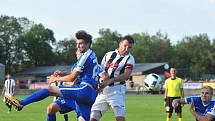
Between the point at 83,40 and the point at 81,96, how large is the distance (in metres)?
1.12

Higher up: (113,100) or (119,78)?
(119,78)

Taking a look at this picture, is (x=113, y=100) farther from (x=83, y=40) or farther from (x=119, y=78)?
(x=83, y=40)

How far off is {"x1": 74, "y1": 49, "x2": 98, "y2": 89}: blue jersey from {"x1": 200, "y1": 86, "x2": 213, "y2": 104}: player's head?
6.74ft

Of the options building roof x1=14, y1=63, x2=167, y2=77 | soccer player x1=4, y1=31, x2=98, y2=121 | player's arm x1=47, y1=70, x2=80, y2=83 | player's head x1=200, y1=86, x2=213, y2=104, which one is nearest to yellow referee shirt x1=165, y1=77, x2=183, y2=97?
player's head x1=200, y1=86, x2=213, y2=104

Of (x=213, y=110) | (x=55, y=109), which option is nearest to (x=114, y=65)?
(x=55, y=109)

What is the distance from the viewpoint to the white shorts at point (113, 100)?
11.6 m

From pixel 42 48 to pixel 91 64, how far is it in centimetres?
11224

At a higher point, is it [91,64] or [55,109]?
[91,64]

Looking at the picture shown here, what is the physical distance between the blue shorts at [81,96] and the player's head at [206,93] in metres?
2.07

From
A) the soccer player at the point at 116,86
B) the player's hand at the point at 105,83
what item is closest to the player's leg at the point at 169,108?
the soccer player at the point at 116,86

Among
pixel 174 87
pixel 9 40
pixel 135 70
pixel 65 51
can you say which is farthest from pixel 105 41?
pixel 174 87

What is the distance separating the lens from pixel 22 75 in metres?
112

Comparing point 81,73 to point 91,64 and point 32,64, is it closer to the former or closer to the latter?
point 91,64

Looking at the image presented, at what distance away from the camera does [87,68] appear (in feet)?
32.8
